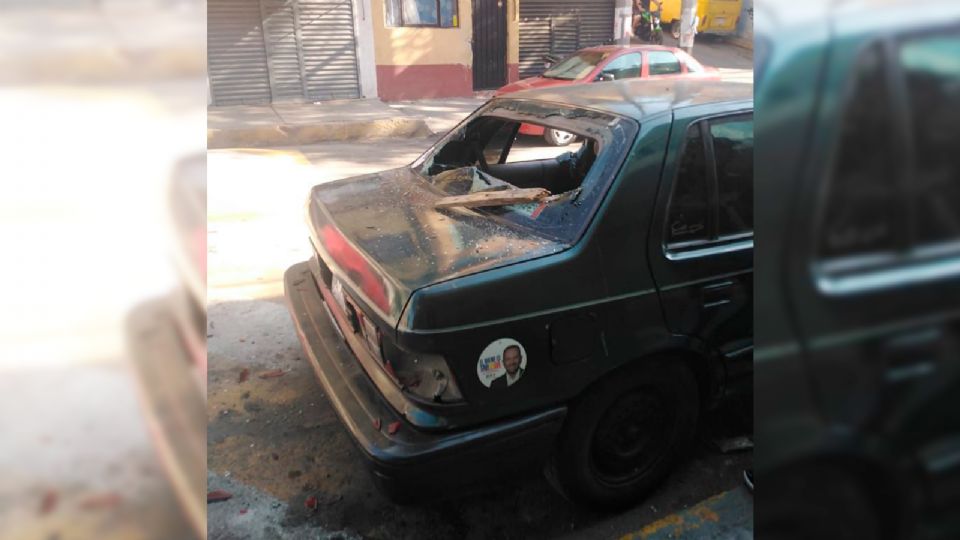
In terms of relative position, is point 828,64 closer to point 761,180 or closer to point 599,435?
point 761,180

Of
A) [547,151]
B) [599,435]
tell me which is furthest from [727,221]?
[547,151]

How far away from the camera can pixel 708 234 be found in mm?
2623

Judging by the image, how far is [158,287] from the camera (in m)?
0.64

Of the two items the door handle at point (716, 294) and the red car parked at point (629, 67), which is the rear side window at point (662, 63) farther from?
the door handle at point (716, 294)

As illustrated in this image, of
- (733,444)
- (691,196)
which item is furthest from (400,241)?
(733,444)

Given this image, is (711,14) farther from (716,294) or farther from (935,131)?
(935,131)

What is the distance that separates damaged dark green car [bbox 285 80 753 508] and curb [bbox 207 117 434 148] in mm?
8369

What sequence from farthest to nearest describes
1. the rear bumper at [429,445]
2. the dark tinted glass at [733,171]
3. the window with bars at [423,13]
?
the window with bars at [423,13], the dark tinted glass at [733,171], the rear bumper at [429,445]

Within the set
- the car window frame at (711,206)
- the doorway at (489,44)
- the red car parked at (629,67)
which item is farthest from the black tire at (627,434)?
the doorway at (489,44)

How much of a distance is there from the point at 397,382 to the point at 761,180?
5.73ft

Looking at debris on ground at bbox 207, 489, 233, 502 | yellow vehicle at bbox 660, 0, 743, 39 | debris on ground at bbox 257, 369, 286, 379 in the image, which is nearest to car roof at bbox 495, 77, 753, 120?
debris on ground at bbox 257, 369, 286, 379

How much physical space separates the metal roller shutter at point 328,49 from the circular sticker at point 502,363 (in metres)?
12.9

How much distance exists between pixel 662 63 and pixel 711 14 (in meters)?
11.2

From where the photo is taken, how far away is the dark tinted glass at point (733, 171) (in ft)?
8.75
